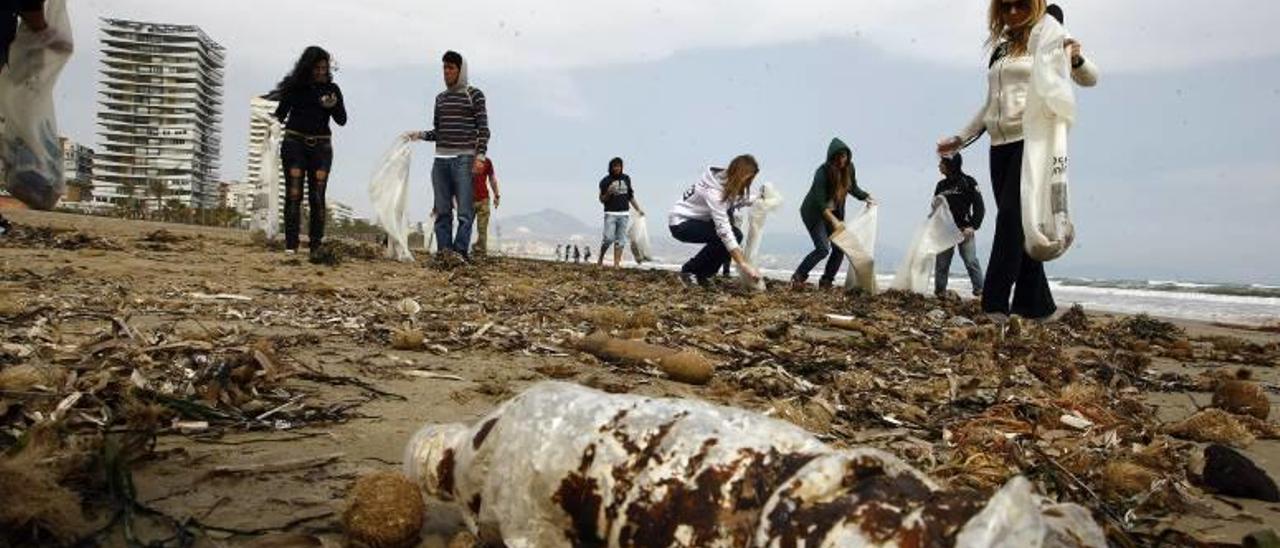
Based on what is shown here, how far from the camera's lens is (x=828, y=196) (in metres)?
9.41

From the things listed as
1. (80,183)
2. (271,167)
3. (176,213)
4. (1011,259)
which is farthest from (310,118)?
(80,183)

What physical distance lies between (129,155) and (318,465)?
4246cm

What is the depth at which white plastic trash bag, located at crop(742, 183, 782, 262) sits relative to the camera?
36.0 ft

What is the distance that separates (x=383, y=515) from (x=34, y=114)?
2.07m

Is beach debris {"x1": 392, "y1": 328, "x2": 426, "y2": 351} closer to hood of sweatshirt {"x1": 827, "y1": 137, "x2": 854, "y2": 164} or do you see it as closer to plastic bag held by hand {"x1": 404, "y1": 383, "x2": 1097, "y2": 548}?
plastic bag held by hand {"x1": 404, "y1": 383, "x2": 1097, "y2": 548}

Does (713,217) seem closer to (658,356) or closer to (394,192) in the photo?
(394,192)

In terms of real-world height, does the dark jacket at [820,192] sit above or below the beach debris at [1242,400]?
Result: above

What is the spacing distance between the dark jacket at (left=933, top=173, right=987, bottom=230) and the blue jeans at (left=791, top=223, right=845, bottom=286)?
4.28 ft

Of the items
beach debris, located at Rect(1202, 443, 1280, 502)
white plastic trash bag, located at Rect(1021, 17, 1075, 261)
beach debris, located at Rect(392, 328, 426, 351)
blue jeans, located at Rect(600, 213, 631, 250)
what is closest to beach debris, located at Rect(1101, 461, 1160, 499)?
beach debris, located at Rect(1202, 443, 1280, 502)

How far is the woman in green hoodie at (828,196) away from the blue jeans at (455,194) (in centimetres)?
381

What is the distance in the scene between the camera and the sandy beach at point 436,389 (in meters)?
1.57

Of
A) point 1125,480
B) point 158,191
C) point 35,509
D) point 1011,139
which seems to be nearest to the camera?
point 35,509

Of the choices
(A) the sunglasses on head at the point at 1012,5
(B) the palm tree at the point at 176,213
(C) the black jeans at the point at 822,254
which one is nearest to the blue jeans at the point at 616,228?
(C) the black jeans at the point at 822,254

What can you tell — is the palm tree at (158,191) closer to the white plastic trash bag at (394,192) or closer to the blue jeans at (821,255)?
the white plastic trash bag at (394,192)
